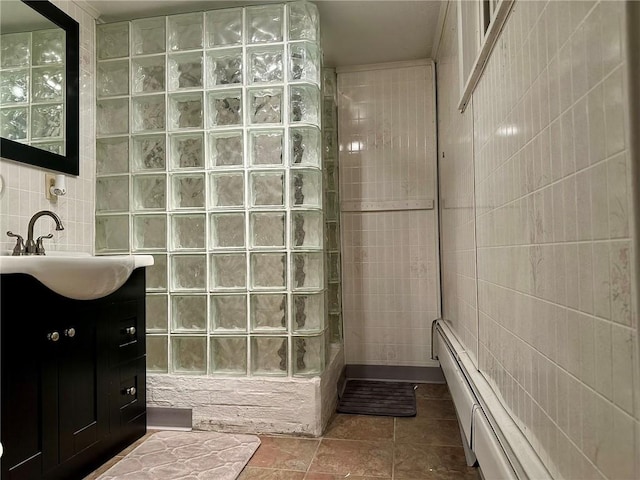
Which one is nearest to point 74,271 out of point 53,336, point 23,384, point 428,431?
point 53,336

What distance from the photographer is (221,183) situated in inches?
76.7

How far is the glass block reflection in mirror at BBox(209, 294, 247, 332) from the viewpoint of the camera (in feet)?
6.28

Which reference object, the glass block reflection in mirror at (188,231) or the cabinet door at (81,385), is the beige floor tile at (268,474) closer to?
the cabinet door at (81,385)

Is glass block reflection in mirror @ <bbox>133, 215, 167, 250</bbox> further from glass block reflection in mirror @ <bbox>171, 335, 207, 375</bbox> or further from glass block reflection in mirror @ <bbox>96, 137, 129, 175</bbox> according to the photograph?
glass block reflection in mirror @ <bbox>171, 335, 207, 375</bbox>

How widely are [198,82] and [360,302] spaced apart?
166 centimetres

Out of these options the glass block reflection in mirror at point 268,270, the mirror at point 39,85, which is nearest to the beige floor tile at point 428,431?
the glass block reflection in mirror at point 268,270

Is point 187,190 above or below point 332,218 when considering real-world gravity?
above

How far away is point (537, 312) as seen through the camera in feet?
2.55

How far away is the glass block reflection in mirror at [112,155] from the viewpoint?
202 cm

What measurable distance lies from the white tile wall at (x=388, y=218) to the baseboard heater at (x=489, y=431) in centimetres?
93

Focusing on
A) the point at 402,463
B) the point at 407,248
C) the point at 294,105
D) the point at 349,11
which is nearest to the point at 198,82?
the point at 294,105

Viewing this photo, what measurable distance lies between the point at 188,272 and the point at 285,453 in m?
0.96

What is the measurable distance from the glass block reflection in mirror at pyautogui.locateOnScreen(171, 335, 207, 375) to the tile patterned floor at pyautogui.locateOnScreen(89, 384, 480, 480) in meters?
0.39

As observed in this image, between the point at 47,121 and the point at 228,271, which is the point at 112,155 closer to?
the point at 47,121
